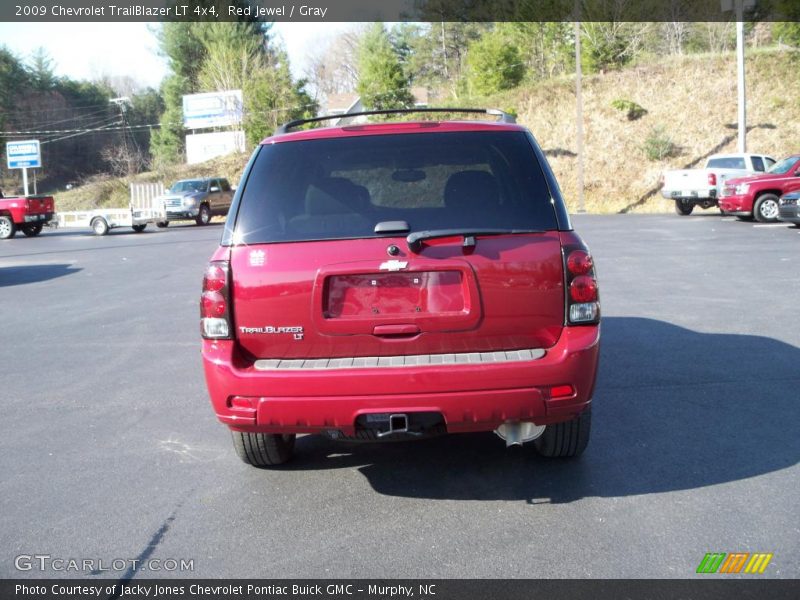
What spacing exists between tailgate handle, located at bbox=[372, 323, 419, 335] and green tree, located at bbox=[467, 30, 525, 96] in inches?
1868

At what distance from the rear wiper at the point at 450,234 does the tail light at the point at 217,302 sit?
0.95m

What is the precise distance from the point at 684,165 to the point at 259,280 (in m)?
36.6

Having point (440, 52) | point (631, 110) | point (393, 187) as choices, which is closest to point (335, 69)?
point (440, 52)

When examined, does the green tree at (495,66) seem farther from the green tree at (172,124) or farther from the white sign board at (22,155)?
the green tree at (172,124)

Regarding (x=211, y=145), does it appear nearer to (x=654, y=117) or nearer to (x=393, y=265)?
(x=654, y=117)

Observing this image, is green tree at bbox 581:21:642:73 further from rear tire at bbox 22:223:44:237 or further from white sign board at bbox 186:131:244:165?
rear tire at bbox 22:223:44:237

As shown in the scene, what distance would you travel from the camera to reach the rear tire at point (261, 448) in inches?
178

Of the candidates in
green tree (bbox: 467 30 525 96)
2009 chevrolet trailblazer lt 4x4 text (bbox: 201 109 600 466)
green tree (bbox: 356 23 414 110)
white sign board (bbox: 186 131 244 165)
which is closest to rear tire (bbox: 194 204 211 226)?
green tree (bbox: 356 23 414 110)

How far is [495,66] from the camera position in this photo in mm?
49188

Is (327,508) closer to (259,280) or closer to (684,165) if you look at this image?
(259,280)

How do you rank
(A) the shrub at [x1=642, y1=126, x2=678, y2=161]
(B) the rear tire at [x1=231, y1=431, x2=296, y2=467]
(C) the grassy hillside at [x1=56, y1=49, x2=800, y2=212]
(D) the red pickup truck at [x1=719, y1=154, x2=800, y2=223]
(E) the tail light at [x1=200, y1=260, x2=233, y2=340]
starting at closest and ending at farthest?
1. (E) the tail light at [x1=200, y1=260, x2=233, y2=340]
2. (B) the rear tire at [x1=231, y1=431, x2=296, y2=467]
3. (D) the red pickup truck at [x1=719, y1=154, x2=800, y2=223]
4. (C) the grassy hillside at [x1=56, y1=49, x2=800, y2=212]
5. (A) the shrub at [x1=642, y1=126, x2=678, y2=161]

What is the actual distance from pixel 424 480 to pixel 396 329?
1063 mm

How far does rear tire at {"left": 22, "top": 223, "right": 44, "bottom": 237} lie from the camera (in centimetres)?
2995
